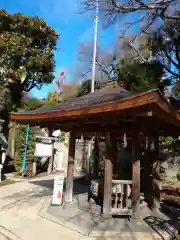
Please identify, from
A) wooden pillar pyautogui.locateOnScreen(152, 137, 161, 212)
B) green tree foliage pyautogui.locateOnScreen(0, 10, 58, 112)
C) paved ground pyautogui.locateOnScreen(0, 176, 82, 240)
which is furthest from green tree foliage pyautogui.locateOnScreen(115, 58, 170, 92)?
green tree foliage pyautogui.locateOnScreen(0, 10, 58, 112)

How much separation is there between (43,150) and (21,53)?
6522mm

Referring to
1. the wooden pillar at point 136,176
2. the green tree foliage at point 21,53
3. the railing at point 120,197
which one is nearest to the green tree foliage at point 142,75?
the wooden pillar at point 136,176

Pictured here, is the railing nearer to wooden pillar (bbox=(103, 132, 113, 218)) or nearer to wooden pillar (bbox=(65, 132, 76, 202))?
wooden pillar (bbox=(103, 132, 113, 218))

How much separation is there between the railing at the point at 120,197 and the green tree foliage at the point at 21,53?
11.0m

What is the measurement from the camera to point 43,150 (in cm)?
1178

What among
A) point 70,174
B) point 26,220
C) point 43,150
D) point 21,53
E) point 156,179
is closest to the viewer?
point 26,220

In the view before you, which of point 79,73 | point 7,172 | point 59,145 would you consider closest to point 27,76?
point 59,145

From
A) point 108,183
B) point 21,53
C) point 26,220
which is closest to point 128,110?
point 108,183

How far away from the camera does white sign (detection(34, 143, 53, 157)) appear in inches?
453

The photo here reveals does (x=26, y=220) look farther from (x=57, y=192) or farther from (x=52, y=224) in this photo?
(x=57, y=192)

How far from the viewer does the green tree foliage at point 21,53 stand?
47.9ft

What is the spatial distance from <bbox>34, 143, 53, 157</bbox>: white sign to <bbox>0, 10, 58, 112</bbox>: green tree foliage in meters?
4.76

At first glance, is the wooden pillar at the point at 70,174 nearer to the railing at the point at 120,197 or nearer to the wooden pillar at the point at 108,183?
the railing at the point at 120,197

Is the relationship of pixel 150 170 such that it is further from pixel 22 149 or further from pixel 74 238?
pixel 22 149
